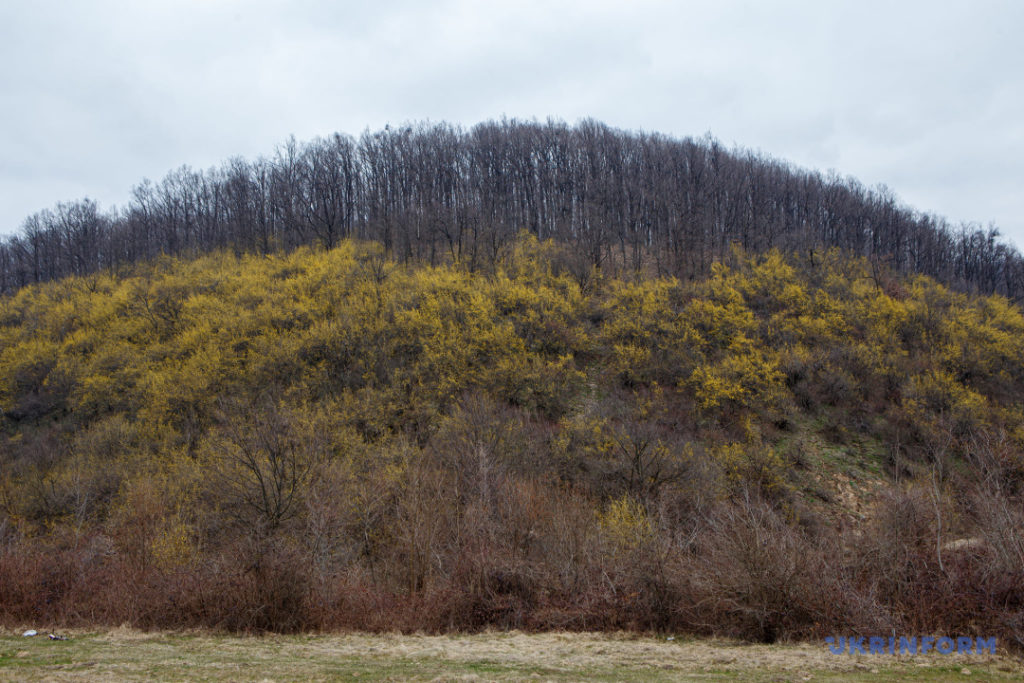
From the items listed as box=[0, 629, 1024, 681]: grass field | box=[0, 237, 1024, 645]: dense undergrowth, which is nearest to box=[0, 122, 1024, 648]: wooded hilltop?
box=[0, 237, 1024, 645]: dense undergrowth

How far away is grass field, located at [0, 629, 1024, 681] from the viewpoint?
21.2 ft

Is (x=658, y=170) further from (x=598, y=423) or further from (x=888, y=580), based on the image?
(x=888, y=580)

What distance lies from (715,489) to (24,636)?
18.7 metres

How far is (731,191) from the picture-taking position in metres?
59.0

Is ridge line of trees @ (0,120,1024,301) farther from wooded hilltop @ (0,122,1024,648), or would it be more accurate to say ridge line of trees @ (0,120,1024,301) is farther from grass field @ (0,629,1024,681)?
grass field @ (0,629,1024,681)

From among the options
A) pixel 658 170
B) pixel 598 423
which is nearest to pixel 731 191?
pixel 658 170

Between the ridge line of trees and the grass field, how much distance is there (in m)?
41.7

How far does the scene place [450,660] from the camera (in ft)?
24.5

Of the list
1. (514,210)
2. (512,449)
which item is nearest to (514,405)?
(512,449)

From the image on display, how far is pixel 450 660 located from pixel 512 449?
1455 cm

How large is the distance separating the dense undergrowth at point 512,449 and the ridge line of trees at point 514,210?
760 cm

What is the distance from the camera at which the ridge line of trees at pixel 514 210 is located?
52719 mm

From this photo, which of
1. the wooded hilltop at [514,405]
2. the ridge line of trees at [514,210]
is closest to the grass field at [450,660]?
the wooded hilltop at [514,405]

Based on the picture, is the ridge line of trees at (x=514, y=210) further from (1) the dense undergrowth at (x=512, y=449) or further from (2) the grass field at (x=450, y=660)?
(2) the grass field at (x=450, y=660)
